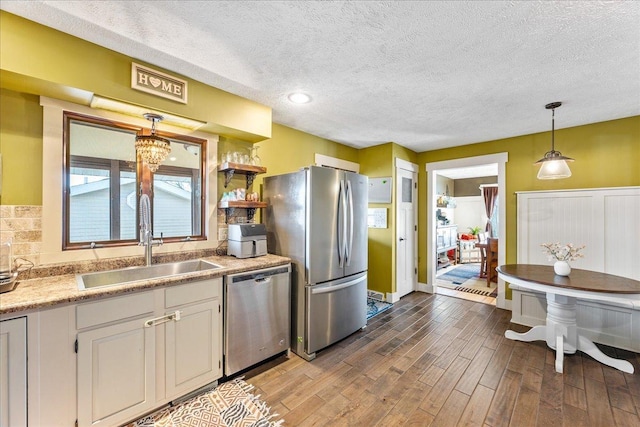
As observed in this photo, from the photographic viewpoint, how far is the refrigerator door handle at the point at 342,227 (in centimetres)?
276

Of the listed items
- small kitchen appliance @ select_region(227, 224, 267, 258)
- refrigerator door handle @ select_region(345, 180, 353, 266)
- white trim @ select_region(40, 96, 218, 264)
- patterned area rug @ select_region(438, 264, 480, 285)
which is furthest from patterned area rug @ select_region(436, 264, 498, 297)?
white trim @ select_region(40, 96, 218, 264)

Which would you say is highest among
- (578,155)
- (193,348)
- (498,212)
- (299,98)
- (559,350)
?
(299,98)

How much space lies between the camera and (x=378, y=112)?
286cm

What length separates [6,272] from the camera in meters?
1.48

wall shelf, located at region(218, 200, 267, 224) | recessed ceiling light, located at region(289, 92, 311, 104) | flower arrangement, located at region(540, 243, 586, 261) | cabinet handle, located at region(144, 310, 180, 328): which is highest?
recessed ceiling light, located at region(289, 92, 311, 104)

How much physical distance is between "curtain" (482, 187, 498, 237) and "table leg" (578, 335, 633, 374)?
16.9 ft

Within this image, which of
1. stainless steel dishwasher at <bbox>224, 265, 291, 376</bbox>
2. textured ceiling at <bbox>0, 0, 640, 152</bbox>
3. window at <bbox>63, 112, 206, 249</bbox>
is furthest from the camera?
stainless steel dishwasher at <bbox>224, 265, 291, 376</bbox>

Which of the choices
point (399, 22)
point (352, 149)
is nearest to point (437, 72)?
point (399, 22)

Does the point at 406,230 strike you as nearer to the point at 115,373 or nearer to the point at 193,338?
the point at 193,338

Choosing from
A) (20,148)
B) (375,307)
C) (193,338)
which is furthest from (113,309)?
(375,307)

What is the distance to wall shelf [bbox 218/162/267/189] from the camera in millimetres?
2549

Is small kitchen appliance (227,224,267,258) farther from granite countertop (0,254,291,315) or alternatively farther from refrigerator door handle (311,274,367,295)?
refrigerator door handle (311,274,367,295)

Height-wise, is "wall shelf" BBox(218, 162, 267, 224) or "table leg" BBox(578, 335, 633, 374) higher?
"wall shelf" BBox(218, 162, 267, 224)

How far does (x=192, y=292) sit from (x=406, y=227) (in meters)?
3.42
